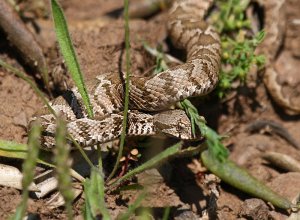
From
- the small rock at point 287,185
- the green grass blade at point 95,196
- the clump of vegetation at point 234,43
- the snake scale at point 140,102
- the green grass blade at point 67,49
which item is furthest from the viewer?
the clump of vegetation at point 234,43

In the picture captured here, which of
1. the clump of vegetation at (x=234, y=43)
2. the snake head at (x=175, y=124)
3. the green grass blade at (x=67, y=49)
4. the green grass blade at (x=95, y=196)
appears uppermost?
the clump of vegetation at (x=234, y=43)

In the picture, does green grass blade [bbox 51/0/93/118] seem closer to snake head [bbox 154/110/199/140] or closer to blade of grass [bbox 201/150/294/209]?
snake head [bbox 154/110/199/140]

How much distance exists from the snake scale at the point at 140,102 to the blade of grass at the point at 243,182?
61cm

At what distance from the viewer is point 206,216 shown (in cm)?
584

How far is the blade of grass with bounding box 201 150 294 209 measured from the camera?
5.90 meters

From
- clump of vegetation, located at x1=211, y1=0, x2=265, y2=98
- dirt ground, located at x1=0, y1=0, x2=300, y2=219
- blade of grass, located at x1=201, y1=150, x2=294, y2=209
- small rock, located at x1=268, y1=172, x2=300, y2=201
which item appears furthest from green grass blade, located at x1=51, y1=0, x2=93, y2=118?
small rock, located at x1=268, y1=172, x2=300, y2=201

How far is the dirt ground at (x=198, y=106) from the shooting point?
234 inches

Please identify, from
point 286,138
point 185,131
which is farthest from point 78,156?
point 286,138

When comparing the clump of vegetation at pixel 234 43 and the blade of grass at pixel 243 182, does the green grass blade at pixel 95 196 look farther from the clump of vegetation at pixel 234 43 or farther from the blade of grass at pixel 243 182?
the clump of vegetation at pixel 234 43

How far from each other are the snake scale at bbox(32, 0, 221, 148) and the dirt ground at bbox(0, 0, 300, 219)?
1.69ft

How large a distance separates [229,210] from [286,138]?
6.31ft

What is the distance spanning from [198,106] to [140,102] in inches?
50.6

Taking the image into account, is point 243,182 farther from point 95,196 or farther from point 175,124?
point 95,196

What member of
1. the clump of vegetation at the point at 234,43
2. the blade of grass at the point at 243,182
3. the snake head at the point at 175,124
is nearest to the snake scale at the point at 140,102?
the snake head at the point at 175,124
